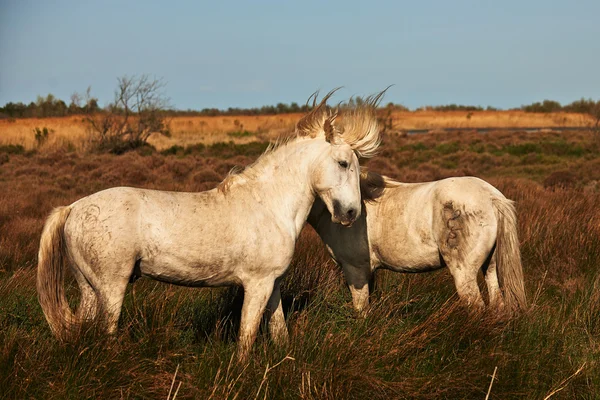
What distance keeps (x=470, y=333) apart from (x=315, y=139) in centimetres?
175

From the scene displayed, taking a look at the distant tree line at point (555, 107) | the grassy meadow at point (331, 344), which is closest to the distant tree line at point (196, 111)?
the distant tree line at point (555, 107)

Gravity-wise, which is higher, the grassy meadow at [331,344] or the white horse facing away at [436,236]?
the white horse facing away at [436,236]

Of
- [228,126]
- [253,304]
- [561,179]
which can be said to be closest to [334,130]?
[253,304]

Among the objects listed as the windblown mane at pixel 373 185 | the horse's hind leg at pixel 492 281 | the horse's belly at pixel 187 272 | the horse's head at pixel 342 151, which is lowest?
the horse's hind leg at pixel 492 281

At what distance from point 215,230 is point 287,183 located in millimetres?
690

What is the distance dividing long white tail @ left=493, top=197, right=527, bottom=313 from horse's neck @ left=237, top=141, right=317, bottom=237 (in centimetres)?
147

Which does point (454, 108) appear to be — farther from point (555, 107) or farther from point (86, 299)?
point (86, 299)

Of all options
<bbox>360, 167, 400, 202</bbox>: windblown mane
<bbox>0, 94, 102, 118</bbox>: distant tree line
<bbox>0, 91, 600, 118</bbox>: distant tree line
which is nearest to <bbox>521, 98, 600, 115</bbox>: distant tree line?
<bbox>0, 91, 600, 118</bbox>: distant tree line

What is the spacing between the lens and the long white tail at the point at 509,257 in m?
4.82

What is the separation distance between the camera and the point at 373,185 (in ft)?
18.0

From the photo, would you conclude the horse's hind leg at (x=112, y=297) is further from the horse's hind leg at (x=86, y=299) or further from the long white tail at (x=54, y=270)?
the long white tail at (x=54, y=270)

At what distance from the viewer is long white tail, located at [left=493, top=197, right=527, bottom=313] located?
190 inches

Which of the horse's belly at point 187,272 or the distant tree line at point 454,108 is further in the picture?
Result: the distant tree line at point 454,108

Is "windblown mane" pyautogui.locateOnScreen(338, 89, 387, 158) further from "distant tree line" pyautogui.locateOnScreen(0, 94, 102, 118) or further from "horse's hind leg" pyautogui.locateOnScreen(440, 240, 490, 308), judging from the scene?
"distant tree line" pyautogui.locateOnScreen(0, 94, 102, 118)
